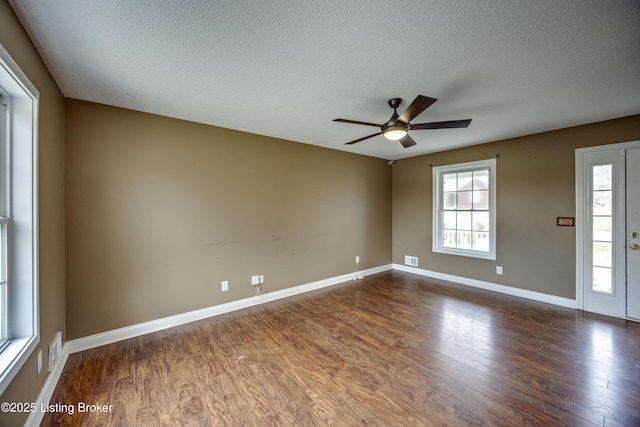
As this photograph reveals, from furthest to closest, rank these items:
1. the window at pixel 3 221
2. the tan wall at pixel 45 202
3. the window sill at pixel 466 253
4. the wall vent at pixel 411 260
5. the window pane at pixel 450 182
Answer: the wall vent at pixel 411 260 → the window pane at pixel 450 182 → the window sill at pixel 466 253 → the window at pixel 3 221 → the tan wall at pixel 45 202

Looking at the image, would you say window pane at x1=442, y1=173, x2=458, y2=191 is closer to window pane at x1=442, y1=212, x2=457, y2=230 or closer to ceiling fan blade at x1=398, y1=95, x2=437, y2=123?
window pane at x1=442, y1=212, x2=457, y2=230

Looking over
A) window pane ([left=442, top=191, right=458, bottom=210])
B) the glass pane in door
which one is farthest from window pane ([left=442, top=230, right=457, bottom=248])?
the glass pane in door

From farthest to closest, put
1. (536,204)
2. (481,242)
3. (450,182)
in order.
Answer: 1. (450,182)
2. (481,242)
3. (536,204)

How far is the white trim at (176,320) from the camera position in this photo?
255 centimetres

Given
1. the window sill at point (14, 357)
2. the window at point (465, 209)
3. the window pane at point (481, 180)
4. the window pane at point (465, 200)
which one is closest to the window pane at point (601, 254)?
the window at point (465, 209)

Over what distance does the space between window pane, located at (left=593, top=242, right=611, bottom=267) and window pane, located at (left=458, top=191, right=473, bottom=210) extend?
165cm

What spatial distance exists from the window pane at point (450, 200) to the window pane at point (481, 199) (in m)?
0.33

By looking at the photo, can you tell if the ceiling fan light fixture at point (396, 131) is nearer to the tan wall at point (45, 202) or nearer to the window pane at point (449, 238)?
the tan wall at point (45, 202)

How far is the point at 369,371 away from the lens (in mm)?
2186

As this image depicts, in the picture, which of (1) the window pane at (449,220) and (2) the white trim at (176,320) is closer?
(2) the white trim at (176,320)

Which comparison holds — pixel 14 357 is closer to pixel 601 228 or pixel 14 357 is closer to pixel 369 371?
pixel 369 371

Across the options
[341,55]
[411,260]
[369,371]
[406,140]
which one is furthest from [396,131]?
[411,260]

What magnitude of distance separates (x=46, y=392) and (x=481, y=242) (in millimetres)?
5462

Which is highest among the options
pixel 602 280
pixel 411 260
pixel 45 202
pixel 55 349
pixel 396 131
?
pixel 396 131
